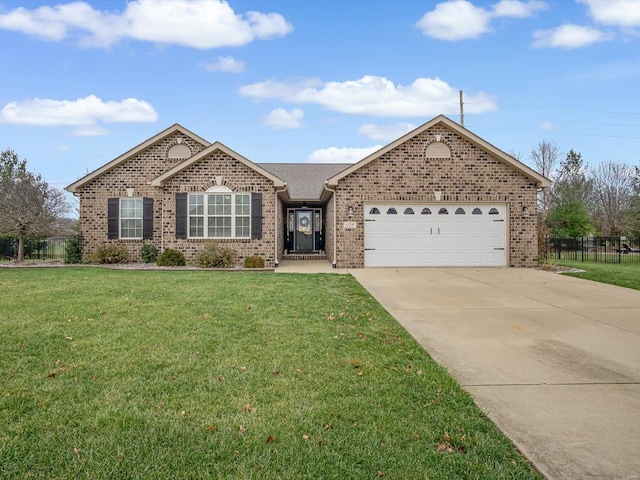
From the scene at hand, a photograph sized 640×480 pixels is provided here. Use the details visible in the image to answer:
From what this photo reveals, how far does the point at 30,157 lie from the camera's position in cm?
2489

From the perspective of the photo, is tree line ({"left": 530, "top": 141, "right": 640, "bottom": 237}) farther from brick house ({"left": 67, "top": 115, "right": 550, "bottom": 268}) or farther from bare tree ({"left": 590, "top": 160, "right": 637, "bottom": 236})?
brick house ({"left": 67, "top": 115, "right": 550, "bottom": 268})

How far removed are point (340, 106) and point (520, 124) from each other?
1538cm

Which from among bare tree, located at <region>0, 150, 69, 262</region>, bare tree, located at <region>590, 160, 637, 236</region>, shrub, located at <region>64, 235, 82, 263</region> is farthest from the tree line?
bare tree, located at <region>0, 150, 69, 262</region>

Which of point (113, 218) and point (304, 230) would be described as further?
point (304, 230)

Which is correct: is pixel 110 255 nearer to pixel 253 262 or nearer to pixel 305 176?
pixel 253 262

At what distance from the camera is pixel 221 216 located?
580 inches

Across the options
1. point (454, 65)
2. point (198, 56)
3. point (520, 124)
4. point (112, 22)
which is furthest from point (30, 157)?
point (520, 124)

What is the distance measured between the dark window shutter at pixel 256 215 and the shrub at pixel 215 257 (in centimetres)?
116

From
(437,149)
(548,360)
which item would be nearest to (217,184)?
(437,149)

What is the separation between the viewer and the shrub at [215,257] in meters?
13.9

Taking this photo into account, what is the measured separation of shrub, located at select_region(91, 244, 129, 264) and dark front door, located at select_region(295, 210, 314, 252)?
8.02 m

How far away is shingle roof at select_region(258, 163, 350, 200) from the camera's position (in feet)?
61.5

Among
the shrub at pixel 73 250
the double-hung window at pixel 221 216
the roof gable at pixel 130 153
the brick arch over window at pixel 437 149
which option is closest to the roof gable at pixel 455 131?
the brick arch over window at pixel 437 149

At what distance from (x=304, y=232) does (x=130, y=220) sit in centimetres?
806
